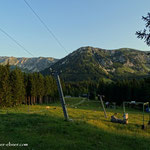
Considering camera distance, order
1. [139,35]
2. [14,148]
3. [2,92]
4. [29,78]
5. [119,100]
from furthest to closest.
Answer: [119,100] → [29,78] → [2,92] → [139,35] → [14,148]

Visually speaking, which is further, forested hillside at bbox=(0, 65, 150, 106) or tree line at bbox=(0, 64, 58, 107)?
forested hillside at bbox=(0, 65, 150, 106)

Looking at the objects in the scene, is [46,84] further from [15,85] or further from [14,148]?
[14,148]

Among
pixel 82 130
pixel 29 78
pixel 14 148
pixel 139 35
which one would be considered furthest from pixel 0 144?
pixel 29 78

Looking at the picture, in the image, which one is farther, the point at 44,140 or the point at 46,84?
the point at 46,84

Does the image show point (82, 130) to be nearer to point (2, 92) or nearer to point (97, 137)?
point (97, 137)

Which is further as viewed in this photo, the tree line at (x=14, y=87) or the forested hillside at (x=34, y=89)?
the forested hillside at (x=34, y=89)

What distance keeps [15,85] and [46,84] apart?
2736 centimetres

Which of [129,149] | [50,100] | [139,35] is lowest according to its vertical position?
[50,100]

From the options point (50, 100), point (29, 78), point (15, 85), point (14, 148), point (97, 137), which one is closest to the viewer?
point (14, 148)

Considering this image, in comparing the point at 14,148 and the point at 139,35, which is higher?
the point at 139,35

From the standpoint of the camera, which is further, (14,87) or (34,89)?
(34,89)

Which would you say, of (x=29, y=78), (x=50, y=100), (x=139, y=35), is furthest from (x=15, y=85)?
(x=139, y=35)

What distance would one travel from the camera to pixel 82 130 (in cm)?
1258

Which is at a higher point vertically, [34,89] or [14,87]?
[14,87]
